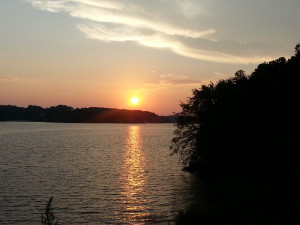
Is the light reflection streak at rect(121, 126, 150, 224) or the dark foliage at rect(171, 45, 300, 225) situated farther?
the light reflection streak at rect(121, 126, 150, 224)

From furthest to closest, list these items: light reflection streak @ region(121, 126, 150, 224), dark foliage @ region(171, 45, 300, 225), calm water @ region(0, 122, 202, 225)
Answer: light reflection streak @ region(121, 126, 150, 224), calm water @ region(0, 122, 202, 225), dark foliage @ region(171, 45, 300, 225)

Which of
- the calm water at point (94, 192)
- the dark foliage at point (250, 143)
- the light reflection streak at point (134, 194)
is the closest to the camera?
the dark foliage at point (250, 143)

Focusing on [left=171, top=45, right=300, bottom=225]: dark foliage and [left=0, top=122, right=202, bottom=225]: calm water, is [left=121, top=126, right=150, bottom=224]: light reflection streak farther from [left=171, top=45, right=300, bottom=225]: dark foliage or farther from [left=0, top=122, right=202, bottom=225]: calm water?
[left=171, top=45, right=300, bottom=225]: dark foliage

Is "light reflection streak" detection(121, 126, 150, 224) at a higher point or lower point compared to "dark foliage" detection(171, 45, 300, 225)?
Answer: lower

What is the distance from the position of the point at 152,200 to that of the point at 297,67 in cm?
2629

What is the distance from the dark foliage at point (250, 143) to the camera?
30688mm

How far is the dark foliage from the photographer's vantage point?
3069cm

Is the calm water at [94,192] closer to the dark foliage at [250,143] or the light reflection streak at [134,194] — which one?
the light reflection streak at [134,194]

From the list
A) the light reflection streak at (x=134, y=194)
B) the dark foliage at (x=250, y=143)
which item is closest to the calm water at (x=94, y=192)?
the light reflection streak at (x=134, y=194)

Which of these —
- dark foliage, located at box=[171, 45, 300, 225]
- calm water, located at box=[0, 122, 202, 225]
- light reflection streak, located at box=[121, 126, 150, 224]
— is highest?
dark foliage, located at box=[171, 45, 300, 225]

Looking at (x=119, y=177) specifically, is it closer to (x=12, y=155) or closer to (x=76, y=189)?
(x=76, y=189)

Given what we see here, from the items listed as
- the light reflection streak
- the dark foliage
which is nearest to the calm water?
the light reflection streak

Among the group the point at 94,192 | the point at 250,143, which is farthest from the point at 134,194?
the point at 250,143

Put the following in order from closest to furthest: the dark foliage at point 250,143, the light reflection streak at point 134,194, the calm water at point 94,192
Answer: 1. the dark foliage at point 250,143
2. the calm water at point 94,192
3. the light reflection streak at point 134,194
